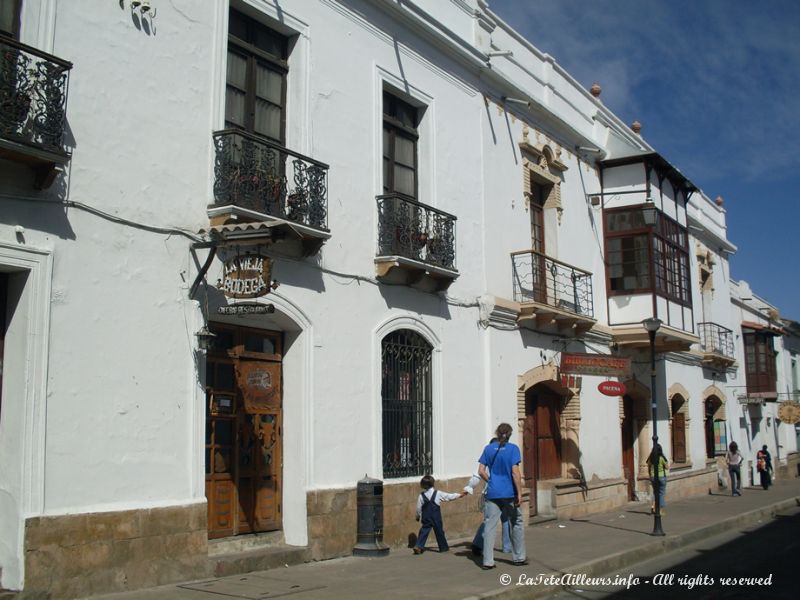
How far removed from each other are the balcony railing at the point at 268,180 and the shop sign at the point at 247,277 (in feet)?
3.07

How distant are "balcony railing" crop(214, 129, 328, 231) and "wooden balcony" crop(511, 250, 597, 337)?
18.6 ft

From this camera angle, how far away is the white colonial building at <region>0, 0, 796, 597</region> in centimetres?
819

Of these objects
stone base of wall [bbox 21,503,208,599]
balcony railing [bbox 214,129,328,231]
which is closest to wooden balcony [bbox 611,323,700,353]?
balcony railing [bbox 214,129,328,231]

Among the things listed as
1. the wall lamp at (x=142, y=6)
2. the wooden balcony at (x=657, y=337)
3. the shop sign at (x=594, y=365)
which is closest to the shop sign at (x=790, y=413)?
the wooden balcony at (x=657, y=337)

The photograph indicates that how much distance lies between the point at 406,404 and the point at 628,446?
10.2 metres

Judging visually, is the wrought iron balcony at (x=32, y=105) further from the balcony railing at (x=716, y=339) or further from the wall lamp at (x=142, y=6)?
the balcony railing at (x=716, y=339)

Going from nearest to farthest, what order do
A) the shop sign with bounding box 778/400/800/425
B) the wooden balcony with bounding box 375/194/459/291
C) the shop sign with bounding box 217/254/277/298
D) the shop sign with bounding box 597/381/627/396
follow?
1. the shop sign with bounding box 217/254/277/298
2. the wooden balcony with bounding box 375/194/459/291
3. the shop sign with bounding box 597/381/627/396
4. the shop sign with bounding box 778/400/800/425

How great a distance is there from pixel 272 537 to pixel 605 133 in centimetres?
1385

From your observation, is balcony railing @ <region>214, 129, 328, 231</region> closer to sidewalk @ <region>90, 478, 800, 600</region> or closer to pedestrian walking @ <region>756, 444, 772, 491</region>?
sidewalk @ <region>90, 478, 800, 600</region>

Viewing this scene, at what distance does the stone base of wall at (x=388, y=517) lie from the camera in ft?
36.8

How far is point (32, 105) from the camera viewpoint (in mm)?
7965

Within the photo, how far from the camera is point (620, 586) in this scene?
35.0 feet

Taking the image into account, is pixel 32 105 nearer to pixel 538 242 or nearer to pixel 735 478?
pixel 538 242

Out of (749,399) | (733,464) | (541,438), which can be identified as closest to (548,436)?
(541,438)
